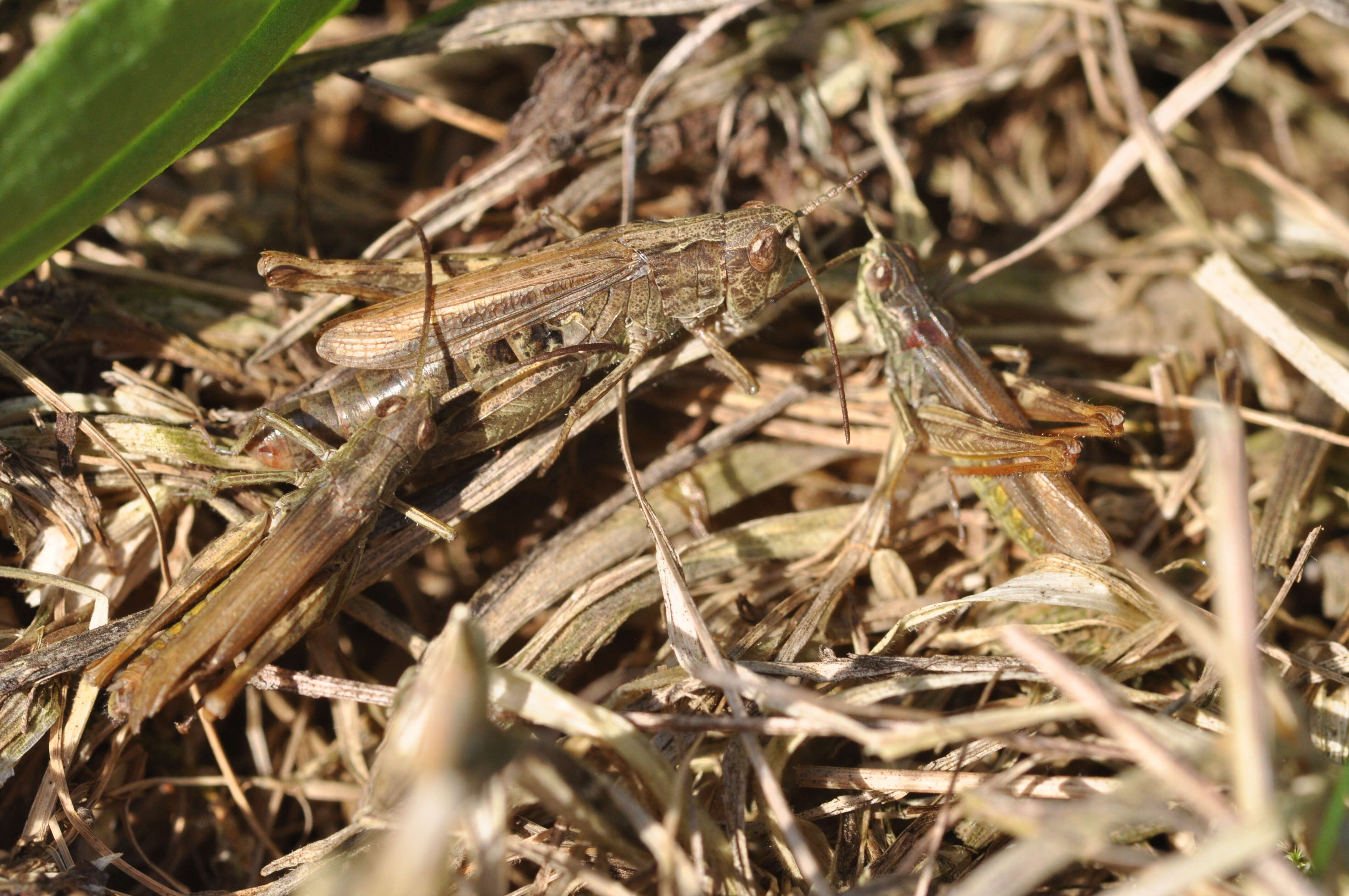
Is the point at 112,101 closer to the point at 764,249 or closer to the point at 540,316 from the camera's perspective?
the point at 540,316

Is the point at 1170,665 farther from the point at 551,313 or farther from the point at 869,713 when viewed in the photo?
the point at 551,313

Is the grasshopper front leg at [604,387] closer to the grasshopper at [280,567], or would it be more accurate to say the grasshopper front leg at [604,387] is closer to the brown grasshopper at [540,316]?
the brown grasshopper at [540,316]

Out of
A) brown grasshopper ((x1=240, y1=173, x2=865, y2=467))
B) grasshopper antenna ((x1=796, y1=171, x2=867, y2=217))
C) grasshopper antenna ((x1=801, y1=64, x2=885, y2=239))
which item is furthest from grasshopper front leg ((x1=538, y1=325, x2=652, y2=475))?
grasshopper antenna ((x1=801, y1=64, x2=885, y2=239))

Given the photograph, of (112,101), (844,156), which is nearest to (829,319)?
(844,156)

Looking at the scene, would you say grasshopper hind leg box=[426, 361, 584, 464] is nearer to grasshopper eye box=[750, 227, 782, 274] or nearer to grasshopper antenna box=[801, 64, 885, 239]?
grasshopper eye box=[750, 227, 782, 274]

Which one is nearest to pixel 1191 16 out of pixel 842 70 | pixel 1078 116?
pixel 1078 116

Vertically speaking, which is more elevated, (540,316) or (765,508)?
(540,316)
